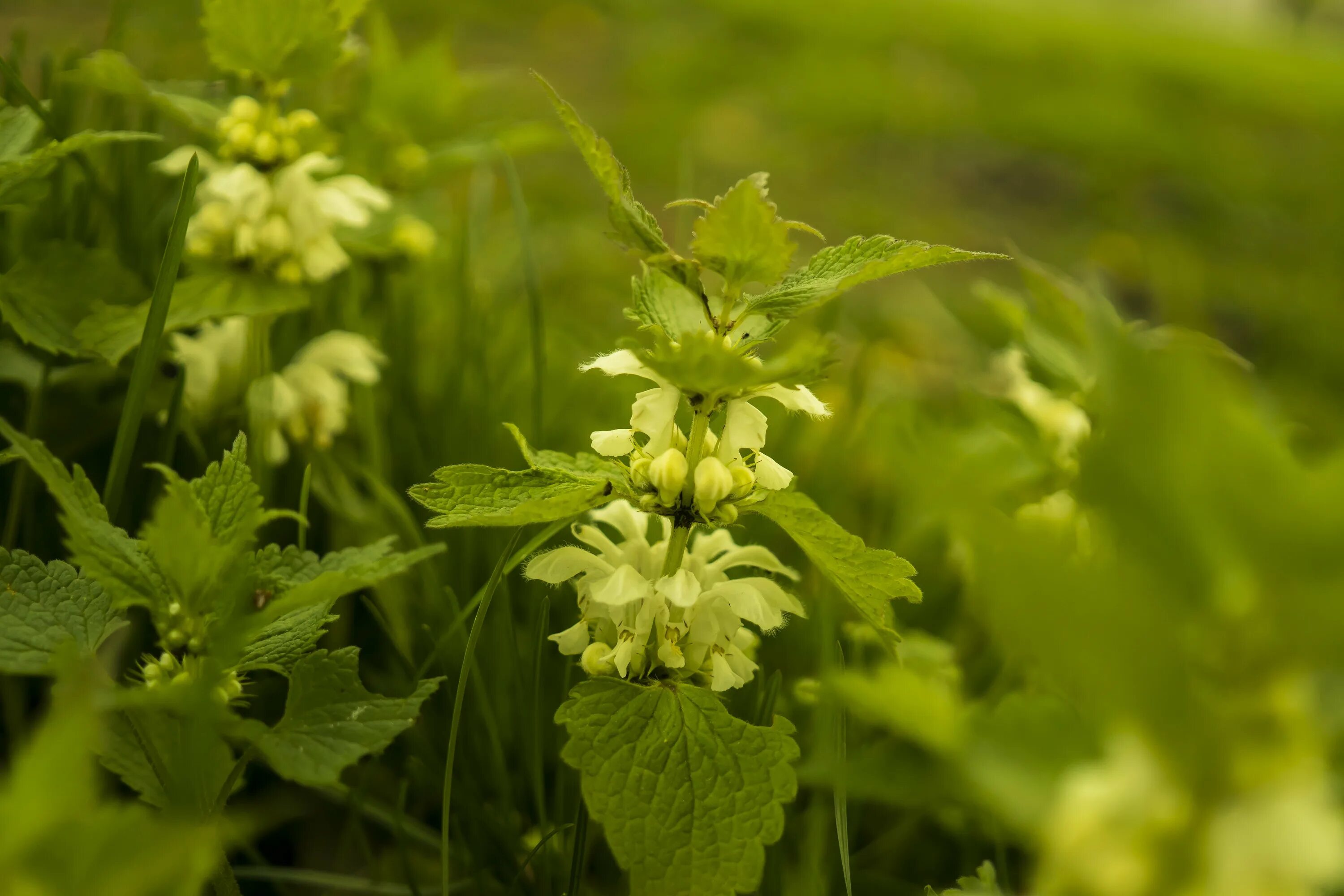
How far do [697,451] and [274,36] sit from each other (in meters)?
0.65

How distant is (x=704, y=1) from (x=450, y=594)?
623 cm

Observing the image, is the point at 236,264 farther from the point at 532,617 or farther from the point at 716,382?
the point at 716,382

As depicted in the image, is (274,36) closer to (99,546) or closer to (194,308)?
(194,308)

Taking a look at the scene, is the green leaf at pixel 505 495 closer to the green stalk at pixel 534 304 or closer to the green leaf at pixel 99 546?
→ the green leaf at pixel 99 546

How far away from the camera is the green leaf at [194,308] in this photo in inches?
38.2

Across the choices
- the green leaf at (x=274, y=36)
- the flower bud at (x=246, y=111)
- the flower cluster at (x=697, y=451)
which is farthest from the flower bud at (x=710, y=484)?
the flower bud at (x=246, y=111)

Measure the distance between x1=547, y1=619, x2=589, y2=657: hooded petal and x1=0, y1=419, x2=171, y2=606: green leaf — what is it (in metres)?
0.29

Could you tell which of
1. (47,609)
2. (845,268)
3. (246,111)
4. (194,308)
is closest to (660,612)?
(845,268)

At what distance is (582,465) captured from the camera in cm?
80

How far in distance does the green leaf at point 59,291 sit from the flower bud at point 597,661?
1.97 feet

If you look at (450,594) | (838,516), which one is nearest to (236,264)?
(450,594)

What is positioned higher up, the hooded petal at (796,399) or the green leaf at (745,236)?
the green leaf at (745,236)

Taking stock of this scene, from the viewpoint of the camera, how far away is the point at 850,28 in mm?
6566

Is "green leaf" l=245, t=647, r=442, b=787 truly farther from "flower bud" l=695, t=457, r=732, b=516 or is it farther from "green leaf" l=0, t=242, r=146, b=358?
"green leaf" l=0, t=242, r=146, b=358
